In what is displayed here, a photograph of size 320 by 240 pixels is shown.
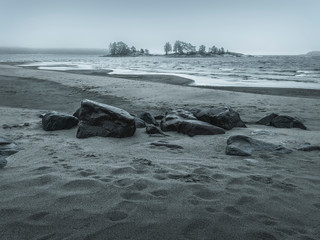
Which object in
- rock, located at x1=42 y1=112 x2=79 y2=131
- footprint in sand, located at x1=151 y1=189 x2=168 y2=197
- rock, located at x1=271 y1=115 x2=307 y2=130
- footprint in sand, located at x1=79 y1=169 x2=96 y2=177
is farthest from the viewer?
rock, located at x1=271 y1=115 x2=307 y2=130

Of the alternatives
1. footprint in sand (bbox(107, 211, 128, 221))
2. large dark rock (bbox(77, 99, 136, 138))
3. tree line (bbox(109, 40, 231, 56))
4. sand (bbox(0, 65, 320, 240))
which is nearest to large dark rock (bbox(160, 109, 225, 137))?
sand (bbox(0, 65, 320, 240))

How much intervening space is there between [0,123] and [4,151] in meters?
2.84

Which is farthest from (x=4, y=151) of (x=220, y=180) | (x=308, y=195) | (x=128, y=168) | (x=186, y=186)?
(x=308, y=195)

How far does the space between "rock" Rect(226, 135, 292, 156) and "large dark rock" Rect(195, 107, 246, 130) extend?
144 centimetres

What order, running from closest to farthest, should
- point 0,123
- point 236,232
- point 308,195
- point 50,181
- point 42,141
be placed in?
1. point 236,232
2. point 308,195
3. point 50,181
4. point 42,141
5. point 0,123

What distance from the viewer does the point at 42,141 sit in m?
5.17

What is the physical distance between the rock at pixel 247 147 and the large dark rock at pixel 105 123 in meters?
2.11

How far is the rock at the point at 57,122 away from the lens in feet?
20.0

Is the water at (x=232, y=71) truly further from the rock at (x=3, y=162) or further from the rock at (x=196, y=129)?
the rock at (x=3, y=162)

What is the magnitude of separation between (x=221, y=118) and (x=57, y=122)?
155 inches

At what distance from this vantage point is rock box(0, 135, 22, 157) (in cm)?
432

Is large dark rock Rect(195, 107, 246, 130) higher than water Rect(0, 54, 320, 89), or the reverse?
water Rect(0, 54, 320, 89)

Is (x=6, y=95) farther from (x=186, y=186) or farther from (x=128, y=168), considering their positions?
(x=186, y=186)

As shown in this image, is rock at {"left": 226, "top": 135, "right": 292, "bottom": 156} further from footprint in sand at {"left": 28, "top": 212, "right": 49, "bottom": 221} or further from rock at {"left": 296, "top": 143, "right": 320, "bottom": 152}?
footprint in sand at {"left": 28, "top": 212, "right": 49, "bottom": 221}
